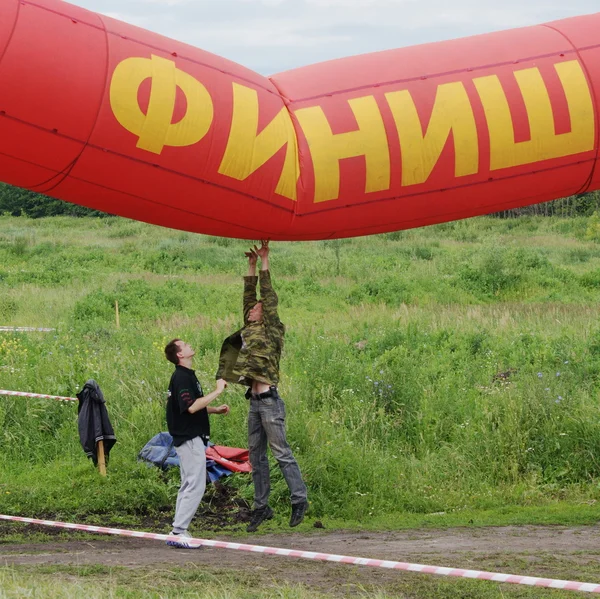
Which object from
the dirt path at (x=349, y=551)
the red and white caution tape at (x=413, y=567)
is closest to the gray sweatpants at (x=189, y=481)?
the red and white caution tape at (x=413, y=567)

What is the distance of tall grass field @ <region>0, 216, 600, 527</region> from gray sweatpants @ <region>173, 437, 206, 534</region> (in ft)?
4.94

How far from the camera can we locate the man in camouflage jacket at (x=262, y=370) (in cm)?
780

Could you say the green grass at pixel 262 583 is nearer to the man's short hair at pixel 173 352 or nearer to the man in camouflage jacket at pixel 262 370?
the man in camouflage jacket at pixel 262 370

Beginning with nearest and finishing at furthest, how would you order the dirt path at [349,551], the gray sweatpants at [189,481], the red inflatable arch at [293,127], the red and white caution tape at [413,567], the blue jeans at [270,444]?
the red and white caution tape at [413,567], the red inflatable arch at [293,127], the dirt path at [349,551], the gray sweatpants at [189,481], the blue jeans at [270,444]

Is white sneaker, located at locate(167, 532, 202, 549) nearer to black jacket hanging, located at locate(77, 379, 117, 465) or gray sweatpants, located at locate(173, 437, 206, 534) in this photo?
gray sweatpants, located at locate(173, 437, 206, 534)

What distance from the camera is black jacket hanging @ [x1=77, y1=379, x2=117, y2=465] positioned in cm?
961

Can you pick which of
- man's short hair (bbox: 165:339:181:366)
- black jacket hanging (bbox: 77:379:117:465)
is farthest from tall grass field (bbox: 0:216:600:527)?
man's short hair (bbox: 165:339:181:366)

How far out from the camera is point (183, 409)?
767 cm

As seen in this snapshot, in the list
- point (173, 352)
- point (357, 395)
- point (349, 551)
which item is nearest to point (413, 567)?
point (349, 551)

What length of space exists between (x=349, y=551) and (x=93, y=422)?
3.33 metres

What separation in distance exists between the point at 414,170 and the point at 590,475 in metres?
4.82

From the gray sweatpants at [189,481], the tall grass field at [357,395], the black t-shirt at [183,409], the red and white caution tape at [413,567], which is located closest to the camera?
the red and white caution tape at [413,567]

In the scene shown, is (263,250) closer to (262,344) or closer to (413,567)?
(262,344)

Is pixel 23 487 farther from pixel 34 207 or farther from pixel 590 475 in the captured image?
pixel 34 207
